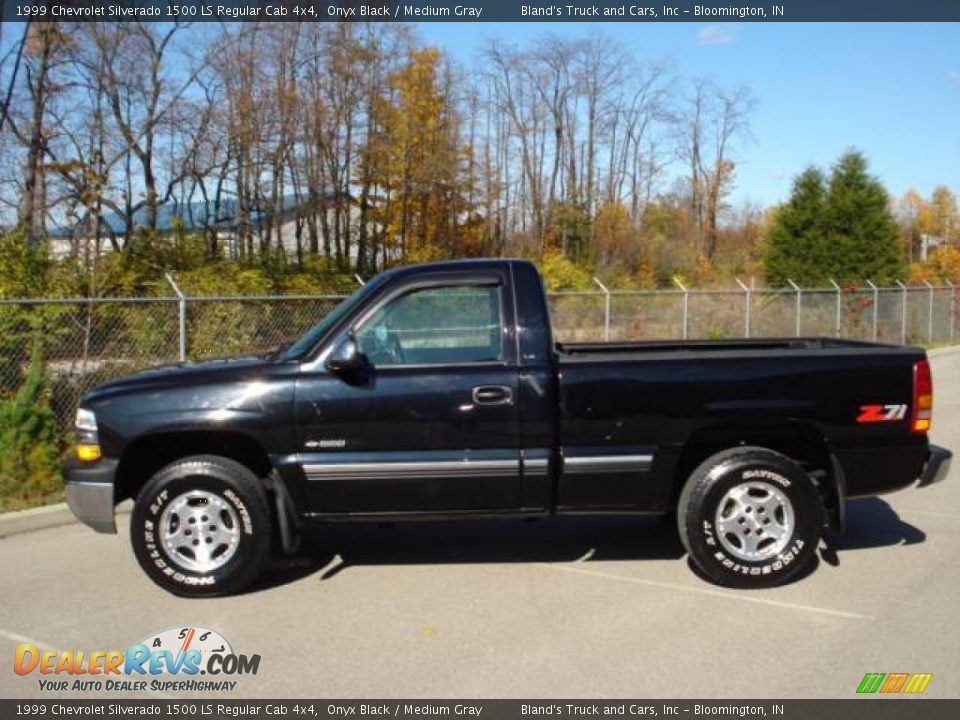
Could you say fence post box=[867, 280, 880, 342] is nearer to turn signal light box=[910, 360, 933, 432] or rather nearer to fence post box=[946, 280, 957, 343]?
fence post box=[946, 280, 957, 343]

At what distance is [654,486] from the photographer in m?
5.36

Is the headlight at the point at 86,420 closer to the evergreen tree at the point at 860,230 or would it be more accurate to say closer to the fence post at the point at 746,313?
the fence post at the point at 746,313

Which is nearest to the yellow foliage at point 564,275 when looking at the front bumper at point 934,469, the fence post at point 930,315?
the fence post at point 930,315

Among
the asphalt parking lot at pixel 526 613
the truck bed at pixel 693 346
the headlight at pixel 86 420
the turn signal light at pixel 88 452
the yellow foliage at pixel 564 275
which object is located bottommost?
the asphalt parking lot at pixel 526 613

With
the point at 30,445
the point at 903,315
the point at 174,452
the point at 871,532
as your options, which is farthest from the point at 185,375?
the point at 903,315

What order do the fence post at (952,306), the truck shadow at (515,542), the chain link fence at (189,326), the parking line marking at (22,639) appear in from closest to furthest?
the parking line marking at (22,639) < the truck shadow at (515,542) < the chain link fence at (189,326) < the fence post at (952,306)

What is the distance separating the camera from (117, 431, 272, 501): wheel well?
5332mm

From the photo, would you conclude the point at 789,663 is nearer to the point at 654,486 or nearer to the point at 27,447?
the point at 654,486

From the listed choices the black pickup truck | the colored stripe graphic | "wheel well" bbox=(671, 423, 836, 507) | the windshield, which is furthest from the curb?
the colored stripe graphic

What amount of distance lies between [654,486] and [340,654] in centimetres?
207

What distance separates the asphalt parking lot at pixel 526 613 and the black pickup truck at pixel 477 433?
1.27 feet

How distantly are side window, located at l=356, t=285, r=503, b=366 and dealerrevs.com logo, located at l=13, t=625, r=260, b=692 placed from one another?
5.89ft

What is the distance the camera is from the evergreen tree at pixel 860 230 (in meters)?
28.2
